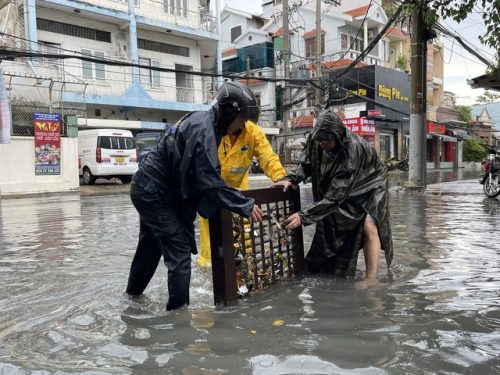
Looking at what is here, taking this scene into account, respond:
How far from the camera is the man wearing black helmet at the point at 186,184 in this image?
9.61ft

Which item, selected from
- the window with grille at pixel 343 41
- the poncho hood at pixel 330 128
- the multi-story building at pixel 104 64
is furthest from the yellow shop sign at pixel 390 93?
the poncho hood at pixel 330 128

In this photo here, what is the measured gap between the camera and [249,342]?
2820 mm

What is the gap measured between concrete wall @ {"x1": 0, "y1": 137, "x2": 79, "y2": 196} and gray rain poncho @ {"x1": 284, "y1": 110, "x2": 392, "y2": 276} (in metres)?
14.7

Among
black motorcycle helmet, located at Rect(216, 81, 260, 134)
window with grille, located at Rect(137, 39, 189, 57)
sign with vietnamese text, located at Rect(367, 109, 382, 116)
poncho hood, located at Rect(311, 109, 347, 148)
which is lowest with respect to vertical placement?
poncho hood, located at Rect(311, 109, 347, 148)

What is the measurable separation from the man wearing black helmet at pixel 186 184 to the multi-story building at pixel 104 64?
1508 cm

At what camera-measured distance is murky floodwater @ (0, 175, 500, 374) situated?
255cm

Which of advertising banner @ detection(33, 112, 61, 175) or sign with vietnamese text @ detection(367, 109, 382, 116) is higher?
sign with vietnamese text @ detection(367, 109, 382, 116)

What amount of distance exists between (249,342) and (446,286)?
2.01 meters

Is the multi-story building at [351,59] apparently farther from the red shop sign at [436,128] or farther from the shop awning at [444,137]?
the shop awning at [444,137]

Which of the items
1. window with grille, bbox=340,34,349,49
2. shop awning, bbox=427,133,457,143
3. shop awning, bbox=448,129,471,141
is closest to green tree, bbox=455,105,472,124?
shop awning, bbox=448,129,471,141

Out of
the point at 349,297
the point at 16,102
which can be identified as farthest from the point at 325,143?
the point at 16,102

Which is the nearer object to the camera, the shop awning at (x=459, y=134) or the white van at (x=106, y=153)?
the white van at (x=106, y=153)

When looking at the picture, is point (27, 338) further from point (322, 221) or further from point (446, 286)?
point (446, 286)

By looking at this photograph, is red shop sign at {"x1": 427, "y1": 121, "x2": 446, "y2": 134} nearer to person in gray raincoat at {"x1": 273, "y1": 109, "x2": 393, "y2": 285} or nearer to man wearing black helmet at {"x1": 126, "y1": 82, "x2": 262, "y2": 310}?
person in gray raincoat at {"x1": 273, "y1": 109, "x2": 393, "y2": 285}
